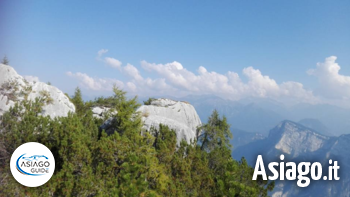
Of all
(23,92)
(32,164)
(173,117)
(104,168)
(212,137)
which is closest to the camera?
(32,164)

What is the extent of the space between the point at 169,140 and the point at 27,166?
17237 millimetres

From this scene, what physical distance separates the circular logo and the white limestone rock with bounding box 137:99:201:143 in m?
15.9

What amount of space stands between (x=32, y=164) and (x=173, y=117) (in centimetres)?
2992

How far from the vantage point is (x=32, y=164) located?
1595 centimetres

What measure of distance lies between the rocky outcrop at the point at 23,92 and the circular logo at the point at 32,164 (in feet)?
31.7

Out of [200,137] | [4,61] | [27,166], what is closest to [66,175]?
[27,166]

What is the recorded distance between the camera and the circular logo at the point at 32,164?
15359 mm

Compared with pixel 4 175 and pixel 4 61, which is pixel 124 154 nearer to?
pixel 4 175

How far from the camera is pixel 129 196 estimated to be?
50.4 ft

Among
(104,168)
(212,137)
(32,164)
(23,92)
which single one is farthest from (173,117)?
(32,164)

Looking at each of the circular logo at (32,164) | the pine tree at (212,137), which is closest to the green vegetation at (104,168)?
the circular logo at (32,164)

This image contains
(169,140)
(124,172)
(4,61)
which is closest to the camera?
(124,172)

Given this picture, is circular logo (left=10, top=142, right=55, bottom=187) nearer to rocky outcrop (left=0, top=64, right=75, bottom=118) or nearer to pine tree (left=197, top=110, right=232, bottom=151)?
rocky outcrop (left=0, top=64, right=75, bottom=118)

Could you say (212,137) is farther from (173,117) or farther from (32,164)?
(32,164)
